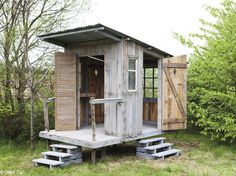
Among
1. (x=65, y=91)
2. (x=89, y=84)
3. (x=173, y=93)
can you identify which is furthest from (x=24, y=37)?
(x=173, y=93)

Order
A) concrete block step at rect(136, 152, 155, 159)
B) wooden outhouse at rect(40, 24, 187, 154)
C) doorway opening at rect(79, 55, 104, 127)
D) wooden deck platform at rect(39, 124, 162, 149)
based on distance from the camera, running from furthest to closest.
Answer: doorway opening at rect(79, 55, 104, 127) < concrete block step at rect(136, 152, 155, 159) < wooden outhouse at rect(40, 24, 187, 154) < wooden deck platform at rect(39, 124, 162, 149)

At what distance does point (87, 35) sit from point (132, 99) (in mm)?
1866

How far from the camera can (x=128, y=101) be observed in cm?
727

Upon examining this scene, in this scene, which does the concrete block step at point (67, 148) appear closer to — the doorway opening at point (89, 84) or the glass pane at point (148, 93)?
the doorway opening at point (89, 84)

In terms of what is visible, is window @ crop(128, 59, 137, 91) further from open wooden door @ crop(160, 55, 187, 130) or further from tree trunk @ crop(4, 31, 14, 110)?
tree trunk @ crop(4, 31, 14, 110)

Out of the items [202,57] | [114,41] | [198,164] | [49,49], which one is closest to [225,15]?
[202,57]

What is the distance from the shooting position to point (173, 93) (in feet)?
27.6

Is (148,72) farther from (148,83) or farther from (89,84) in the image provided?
(89,84)

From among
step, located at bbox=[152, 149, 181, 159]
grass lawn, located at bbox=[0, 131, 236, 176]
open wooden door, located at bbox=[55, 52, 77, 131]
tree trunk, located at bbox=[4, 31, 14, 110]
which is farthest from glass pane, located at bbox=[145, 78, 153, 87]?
tree trunk, located at bbox=[4, 31, 14, 110]

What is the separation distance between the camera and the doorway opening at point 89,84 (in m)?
8.77

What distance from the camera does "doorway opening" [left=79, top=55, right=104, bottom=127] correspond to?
8766mm

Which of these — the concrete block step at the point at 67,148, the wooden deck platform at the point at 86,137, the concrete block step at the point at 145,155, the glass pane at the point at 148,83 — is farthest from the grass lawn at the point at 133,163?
the glass pane at the point at 148,83

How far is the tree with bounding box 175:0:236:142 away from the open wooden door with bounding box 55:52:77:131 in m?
3.11

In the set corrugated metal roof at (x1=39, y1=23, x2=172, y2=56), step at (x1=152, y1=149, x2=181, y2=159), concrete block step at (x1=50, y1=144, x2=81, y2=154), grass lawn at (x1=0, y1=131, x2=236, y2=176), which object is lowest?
grass lawn at (x1=0, y1=131, x2=236, y2=176)
